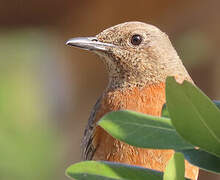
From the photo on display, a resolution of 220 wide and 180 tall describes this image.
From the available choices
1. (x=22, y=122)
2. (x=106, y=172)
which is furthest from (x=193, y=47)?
(x=106, y=172)

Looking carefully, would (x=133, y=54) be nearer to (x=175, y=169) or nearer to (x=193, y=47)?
(x=193, y=47)

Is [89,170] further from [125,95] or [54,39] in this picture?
[54,39]

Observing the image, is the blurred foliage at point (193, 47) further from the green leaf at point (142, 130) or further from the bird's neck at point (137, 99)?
the green leaf at point (142, 130)

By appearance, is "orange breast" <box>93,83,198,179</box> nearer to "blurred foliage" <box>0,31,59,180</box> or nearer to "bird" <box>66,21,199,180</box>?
"bird" <box>66,21,199,180</box>

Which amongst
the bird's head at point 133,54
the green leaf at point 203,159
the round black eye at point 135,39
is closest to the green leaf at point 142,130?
the green leaf at point 203,159

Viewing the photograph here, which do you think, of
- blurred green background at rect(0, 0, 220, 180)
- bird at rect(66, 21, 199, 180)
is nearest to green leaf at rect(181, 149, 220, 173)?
bird at rect(66, 21, 199, 180)

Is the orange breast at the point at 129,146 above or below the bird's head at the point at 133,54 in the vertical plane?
below
